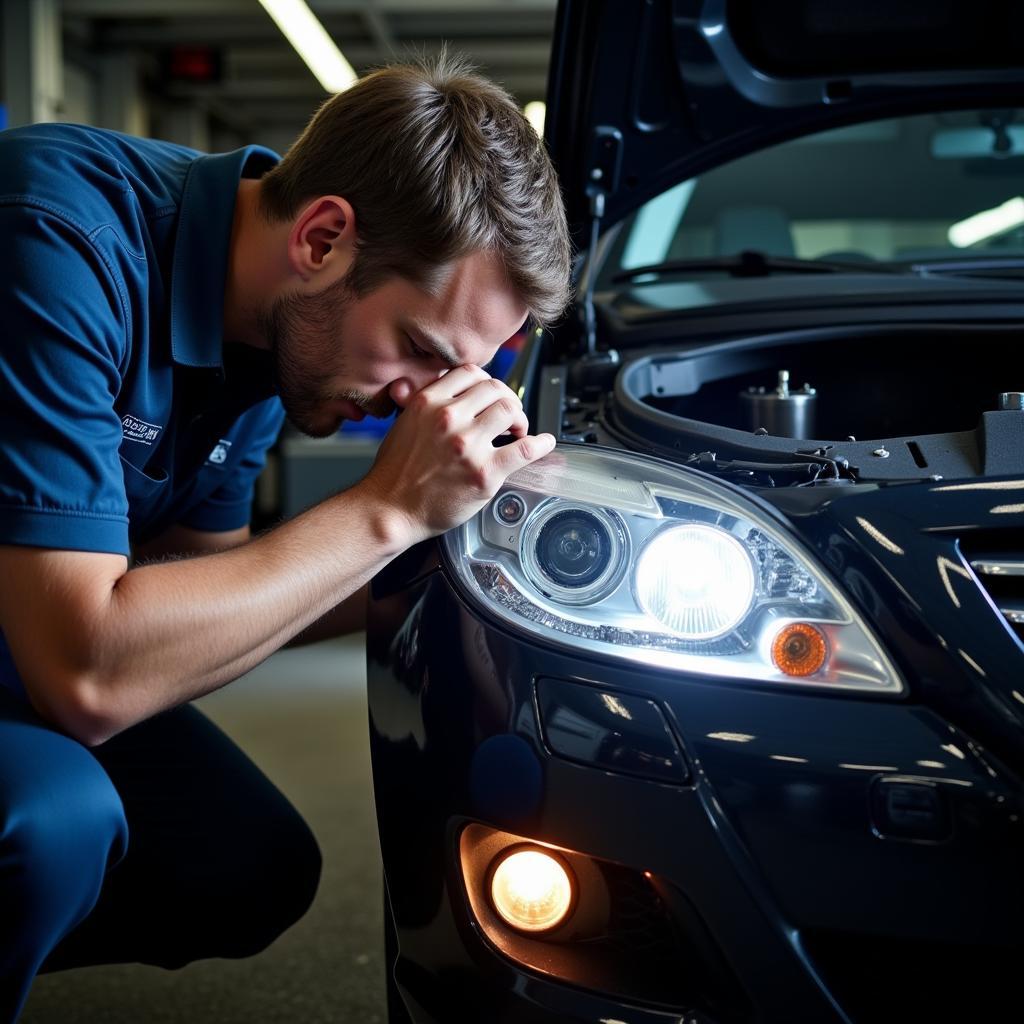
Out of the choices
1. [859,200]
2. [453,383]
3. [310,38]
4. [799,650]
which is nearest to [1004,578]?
[799,650]

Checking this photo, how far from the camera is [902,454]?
1.08 metres

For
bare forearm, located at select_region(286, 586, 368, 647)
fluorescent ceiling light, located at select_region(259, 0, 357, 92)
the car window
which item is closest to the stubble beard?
bare forearm, located at select_region(286, 586, 368, 647)

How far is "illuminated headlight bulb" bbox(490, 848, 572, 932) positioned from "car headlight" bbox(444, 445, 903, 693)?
0.18 m

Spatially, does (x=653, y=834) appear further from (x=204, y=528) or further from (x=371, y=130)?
(x=204, y=528)

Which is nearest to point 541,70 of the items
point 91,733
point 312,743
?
point 312,743

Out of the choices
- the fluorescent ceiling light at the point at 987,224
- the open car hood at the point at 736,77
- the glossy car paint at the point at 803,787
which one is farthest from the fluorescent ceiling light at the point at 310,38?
the glossy car paint at the point at 803,787

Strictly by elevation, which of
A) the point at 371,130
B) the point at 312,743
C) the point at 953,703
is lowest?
the point at 312,743

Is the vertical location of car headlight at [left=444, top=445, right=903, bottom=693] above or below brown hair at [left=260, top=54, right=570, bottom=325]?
below

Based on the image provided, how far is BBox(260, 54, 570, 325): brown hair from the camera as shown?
1.18 m

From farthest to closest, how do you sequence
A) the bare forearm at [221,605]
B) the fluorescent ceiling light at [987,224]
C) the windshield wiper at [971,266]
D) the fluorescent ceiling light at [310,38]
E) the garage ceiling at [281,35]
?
the garage ceiling at [281,35] → the fluorescent ceiling light at [310,38] → the fluorescent ceiling light at [987,224] → the windshield wiper at [971,266] → the bare forearm at [221,605]

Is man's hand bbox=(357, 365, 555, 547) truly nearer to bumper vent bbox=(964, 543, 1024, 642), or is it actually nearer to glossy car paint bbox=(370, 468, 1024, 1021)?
glossy car paint bbox=(370, 468, 1024, 1021)

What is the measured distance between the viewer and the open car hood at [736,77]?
156 cm

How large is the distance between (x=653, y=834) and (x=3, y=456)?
619 millimetres

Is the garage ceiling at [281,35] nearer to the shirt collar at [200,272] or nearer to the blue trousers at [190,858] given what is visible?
the shirt collar at [200,272]
